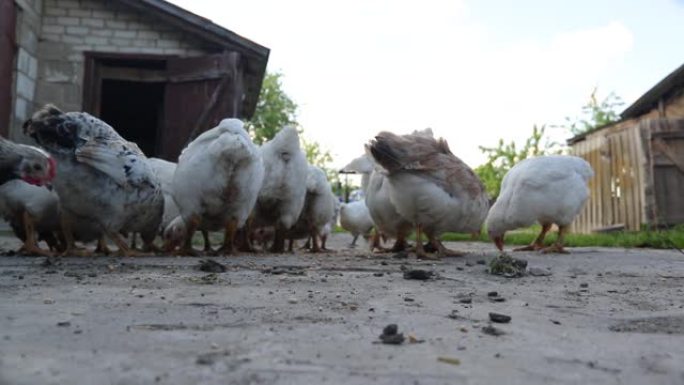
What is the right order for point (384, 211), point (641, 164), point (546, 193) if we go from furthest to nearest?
point (641, 164) < point (546, 193) < point (384, 211)

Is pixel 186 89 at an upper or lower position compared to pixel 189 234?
upper

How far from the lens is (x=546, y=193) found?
713cm

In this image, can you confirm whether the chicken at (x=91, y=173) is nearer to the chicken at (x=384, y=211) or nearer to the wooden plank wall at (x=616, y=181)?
the chicken at (x=384, y=211)

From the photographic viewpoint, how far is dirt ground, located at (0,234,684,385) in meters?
1.50

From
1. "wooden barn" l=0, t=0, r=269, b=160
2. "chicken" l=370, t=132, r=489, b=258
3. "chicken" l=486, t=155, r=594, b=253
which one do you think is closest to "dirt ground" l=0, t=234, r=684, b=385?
"chicken" l=370, t=132, r=489, b=258

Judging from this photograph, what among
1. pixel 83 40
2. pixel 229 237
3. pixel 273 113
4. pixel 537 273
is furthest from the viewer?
pixel 273 113

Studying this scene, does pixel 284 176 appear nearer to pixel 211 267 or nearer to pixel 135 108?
pixel 211 267

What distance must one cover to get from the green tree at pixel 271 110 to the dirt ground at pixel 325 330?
32538mm

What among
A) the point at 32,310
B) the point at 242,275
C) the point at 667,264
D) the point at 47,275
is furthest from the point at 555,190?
the point at 32,310

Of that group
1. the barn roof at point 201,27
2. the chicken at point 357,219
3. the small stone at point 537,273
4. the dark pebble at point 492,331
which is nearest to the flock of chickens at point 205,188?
the small stone at point 537,273

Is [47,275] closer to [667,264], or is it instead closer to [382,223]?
[382,223]

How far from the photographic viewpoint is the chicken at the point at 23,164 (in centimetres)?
452

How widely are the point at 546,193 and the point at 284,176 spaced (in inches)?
127

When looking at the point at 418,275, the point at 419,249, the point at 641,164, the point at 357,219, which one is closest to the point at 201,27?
the point at 357,219
